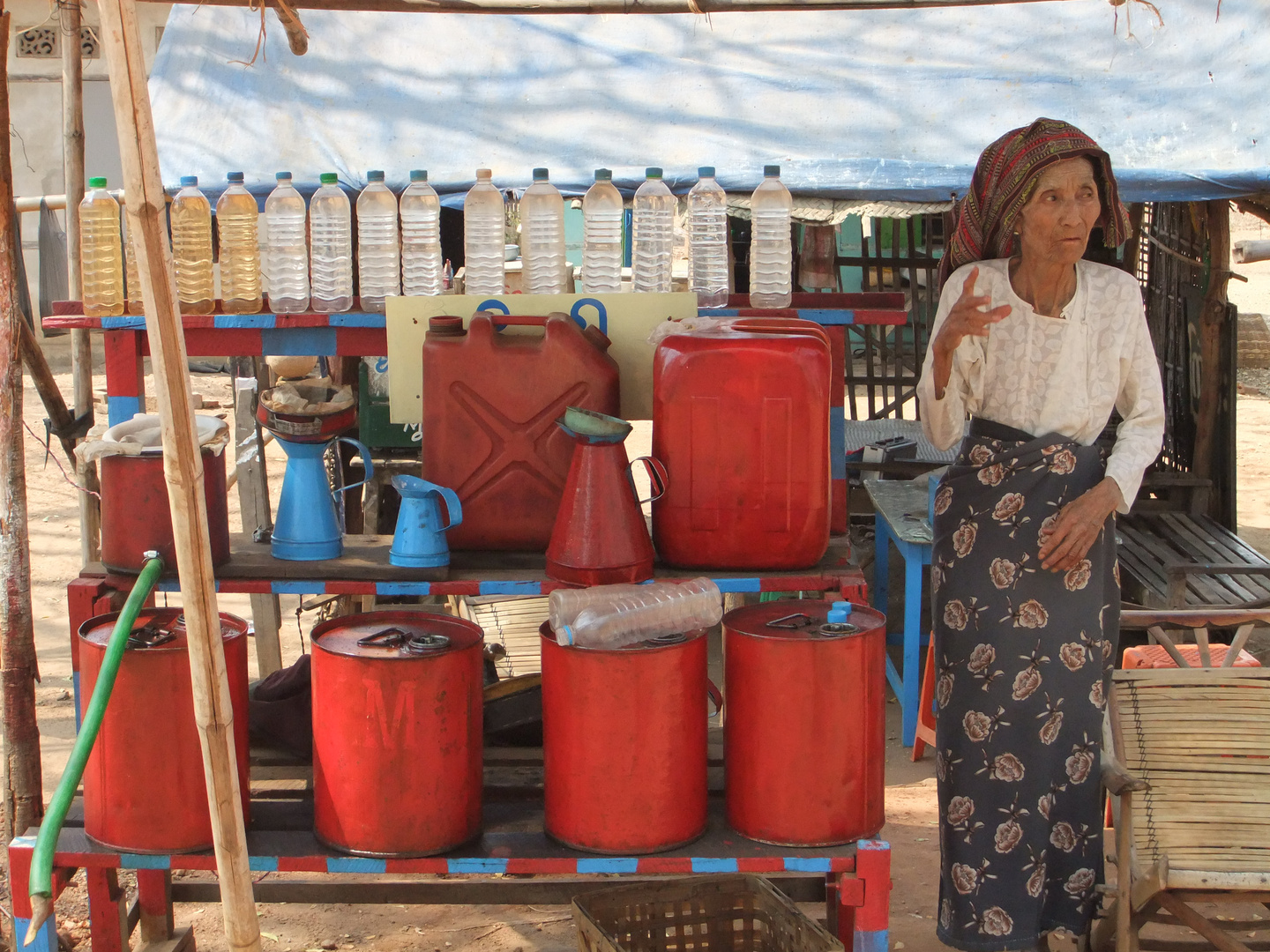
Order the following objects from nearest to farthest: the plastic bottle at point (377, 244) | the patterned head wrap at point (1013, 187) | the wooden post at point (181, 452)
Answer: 1. the wooden post at point (181, 452)
2. the patterned head wrap at point (1013, 187)
3. the plastic bottle at point (377, 244)

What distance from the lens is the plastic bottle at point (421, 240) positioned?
11.1 feet

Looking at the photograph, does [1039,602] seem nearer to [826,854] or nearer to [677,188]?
[826,854]

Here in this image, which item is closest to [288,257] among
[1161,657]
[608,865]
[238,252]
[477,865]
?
[238,252]

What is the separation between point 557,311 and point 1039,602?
136 cm

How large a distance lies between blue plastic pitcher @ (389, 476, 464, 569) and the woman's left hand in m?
1.40

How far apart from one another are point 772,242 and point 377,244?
107 centimetres

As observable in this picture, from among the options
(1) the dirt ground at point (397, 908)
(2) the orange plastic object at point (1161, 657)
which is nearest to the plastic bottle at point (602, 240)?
(1) the dirt ground at point (397, 908)

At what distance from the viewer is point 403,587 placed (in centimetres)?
275

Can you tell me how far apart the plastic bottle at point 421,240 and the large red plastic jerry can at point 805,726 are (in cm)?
139

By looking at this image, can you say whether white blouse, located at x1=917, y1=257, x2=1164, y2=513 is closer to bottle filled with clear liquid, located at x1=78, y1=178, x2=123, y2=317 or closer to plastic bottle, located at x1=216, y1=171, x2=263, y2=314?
plastic bottle, located at x1=216, y1=171, x2=263, y2=314

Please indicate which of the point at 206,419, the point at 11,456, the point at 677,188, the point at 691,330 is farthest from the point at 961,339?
the point at 677,188

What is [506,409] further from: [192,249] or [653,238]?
[192,249]

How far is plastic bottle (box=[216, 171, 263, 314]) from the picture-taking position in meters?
3.17

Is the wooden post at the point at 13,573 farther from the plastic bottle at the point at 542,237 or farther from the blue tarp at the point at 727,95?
the blue tarp at the point at 727,95
